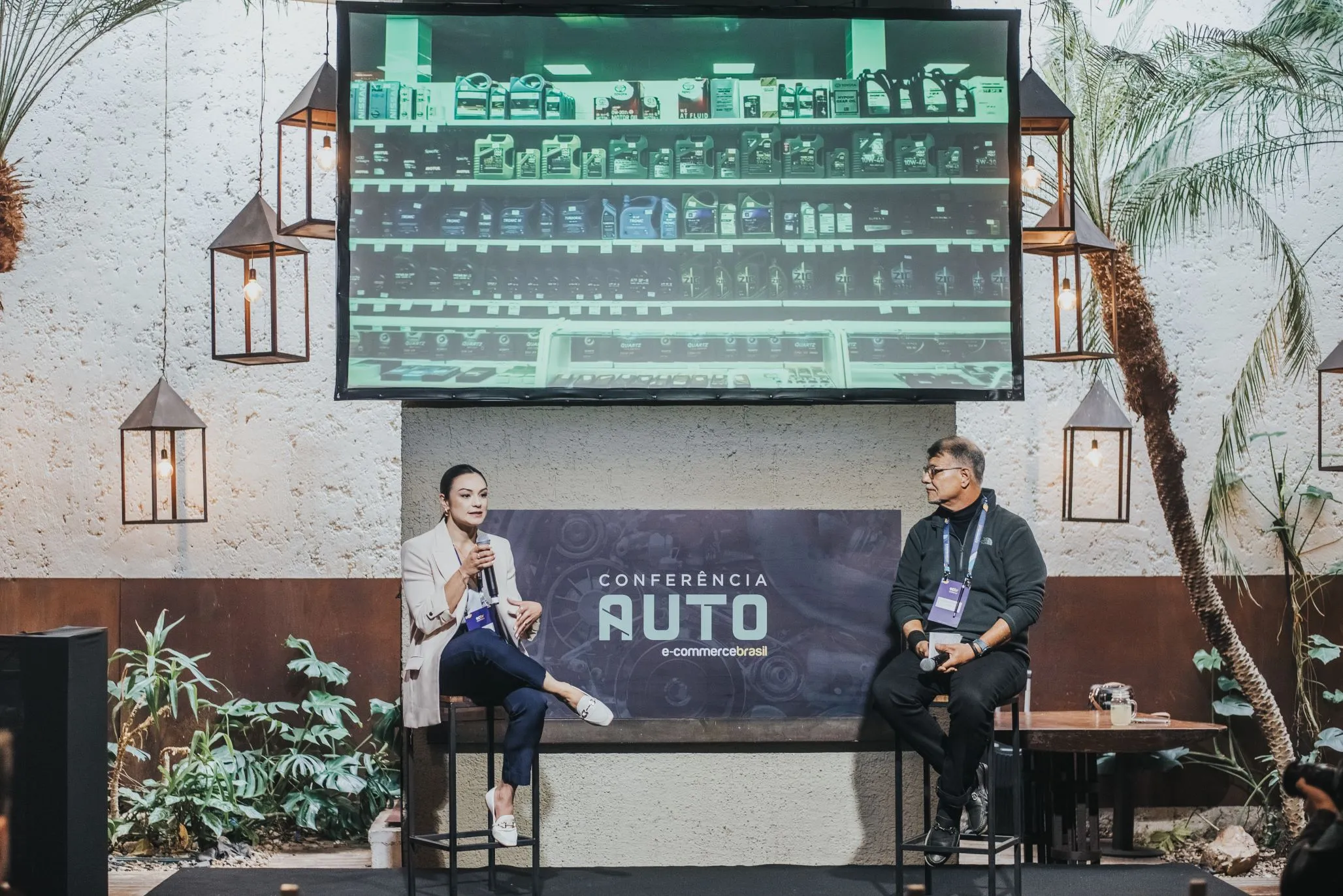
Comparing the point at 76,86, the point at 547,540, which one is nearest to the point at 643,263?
the point at 547,540

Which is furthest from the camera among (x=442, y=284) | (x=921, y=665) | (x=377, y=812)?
(x=377, y=812)

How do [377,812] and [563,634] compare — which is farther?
[377,812]

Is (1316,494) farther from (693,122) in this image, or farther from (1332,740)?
(693,122)

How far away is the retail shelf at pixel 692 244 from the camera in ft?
16.3

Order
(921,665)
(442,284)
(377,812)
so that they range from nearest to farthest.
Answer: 1. (921,665)
2. (442,284)
3. (377,812)

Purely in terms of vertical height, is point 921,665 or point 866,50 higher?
point 866,50

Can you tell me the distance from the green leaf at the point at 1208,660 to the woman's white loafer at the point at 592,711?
4.64 meters

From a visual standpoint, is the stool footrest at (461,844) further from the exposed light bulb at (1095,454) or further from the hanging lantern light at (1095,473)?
the hanging lantern light at (1095,473)

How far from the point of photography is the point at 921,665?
4430mm

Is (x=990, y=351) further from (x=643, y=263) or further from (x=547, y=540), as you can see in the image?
(x=547, y=540)

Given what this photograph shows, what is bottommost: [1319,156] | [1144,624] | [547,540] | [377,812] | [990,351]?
[377,812]

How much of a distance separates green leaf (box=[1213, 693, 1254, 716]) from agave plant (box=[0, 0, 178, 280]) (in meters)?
7.38

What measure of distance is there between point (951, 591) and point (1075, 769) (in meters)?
2.55

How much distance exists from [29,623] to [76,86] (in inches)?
129
